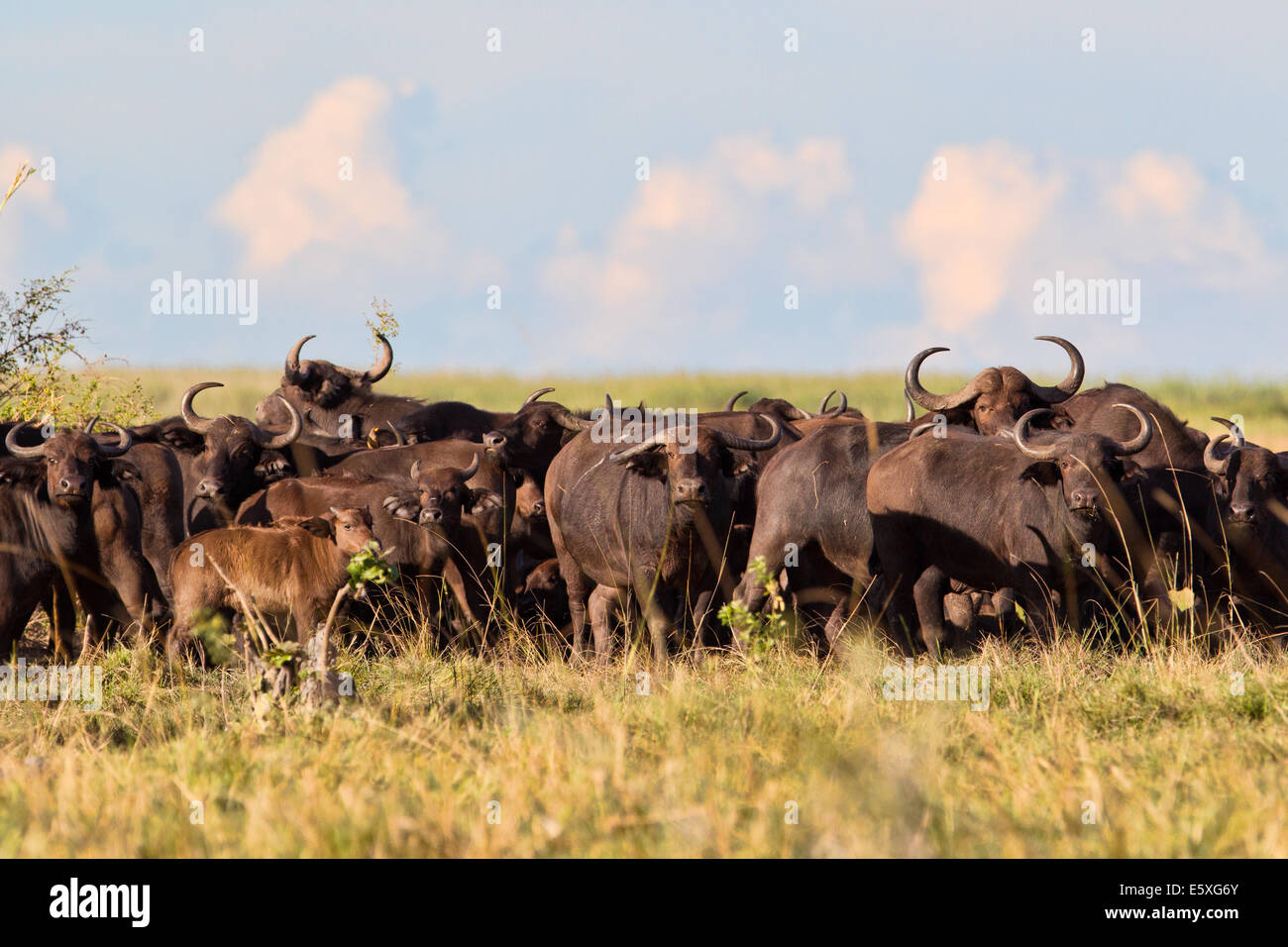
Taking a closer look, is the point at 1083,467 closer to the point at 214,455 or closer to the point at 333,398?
the point at 214,455

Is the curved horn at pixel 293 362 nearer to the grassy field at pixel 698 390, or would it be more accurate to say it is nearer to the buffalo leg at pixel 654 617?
the buffalo leg at pixel 654 617

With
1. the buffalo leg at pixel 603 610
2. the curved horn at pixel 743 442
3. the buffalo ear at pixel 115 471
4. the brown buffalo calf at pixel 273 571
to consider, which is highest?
the curved horn at pixel 743 442

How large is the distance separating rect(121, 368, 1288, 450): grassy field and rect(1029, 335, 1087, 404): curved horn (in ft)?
89.3

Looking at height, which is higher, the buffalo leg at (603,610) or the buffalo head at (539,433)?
the buffalo head at (539,433)

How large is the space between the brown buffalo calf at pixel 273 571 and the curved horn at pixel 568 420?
4188mm

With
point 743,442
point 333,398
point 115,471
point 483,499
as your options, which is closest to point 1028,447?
point 743,442

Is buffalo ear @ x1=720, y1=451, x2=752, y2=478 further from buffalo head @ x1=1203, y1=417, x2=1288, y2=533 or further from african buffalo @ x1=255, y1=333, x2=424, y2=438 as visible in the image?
african buffalo @ x1=255, y1=333, x2=424, y2=438

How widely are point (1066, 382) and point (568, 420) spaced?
4.60m

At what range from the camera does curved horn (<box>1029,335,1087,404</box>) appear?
40.8ft

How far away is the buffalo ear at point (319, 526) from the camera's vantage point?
920 centimetres

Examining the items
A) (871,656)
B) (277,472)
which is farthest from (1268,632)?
(277,472)

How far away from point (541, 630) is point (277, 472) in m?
2.72

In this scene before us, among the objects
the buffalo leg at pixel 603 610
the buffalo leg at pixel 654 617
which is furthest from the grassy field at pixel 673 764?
the buffalo leg at pixel 603 610

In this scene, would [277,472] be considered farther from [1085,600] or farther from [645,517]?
[1085,600]
